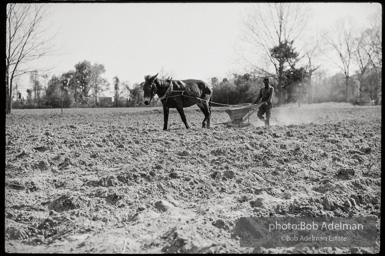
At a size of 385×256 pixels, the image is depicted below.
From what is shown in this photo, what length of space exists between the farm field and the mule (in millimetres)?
1897

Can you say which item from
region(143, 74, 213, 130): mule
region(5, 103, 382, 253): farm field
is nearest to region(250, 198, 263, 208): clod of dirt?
region(5, 103, 382, 253): farm field

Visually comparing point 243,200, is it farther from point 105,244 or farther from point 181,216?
point 105,244

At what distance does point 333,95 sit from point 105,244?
39.8 meters

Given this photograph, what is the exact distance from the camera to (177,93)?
952 centimetres

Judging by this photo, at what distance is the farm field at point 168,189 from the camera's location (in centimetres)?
327

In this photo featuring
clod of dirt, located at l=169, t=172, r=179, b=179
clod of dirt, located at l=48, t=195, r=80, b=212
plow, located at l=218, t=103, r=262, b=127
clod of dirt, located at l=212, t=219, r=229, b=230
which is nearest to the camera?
clod of dirt, located at l=212, t=219, r=229, b=230

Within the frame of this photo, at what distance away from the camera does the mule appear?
8.66 meters

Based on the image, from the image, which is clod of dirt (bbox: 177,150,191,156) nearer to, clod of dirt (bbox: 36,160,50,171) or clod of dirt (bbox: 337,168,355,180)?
clod of dirt (bbox: 36,160,50,171)

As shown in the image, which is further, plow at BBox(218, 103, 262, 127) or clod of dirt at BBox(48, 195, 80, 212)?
plow at BBox(218, 103, 262, 127)

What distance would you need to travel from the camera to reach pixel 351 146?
714cm

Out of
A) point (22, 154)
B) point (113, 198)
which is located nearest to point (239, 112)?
point (22, 154)

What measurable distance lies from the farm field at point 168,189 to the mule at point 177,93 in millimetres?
1897

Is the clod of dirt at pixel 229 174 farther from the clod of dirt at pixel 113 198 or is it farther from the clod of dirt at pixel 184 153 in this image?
the clod of dirt at pixel 113 198

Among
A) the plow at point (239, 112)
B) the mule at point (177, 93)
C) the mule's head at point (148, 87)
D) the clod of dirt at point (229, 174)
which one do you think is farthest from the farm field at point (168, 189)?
the plow at point (239, 112)
